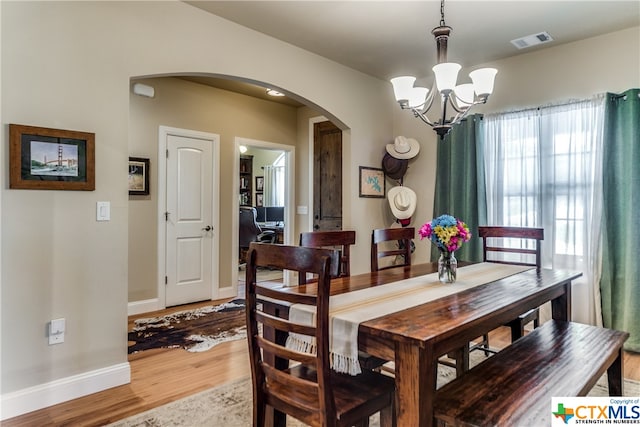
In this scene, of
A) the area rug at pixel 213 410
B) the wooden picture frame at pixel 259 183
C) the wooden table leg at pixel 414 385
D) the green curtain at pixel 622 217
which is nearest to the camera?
the wooden table leg at pixel 414 385

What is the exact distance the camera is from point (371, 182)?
4.53 meters

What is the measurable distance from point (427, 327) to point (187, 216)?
385cm

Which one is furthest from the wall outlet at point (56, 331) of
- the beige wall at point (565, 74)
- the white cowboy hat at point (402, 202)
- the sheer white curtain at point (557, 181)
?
the sheer white curtain at point (557, 181)

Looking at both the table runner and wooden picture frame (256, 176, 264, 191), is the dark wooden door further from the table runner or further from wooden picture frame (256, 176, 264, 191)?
wooden picture frame (256, 176, 264, 191)

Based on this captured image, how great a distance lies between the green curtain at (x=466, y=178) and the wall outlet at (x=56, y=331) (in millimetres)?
3619

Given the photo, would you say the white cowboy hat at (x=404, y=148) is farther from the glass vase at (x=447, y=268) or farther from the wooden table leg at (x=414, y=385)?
the wooden table leg at (x=414, y=385)

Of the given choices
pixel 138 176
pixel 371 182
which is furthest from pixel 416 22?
pixel 138 176

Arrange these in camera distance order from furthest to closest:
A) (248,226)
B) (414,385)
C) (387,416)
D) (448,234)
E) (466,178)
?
1. (248,226)
2. (466,178)
3. (448,234)
4. (387,416)
5. (414,385)

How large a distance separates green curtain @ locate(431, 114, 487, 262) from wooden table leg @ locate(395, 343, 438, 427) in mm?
2978

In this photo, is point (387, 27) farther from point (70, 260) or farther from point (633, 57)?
point (70, 260)

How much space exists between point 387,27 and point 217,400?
310cm

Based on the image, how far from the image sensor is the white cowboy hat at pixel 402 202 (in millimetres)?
4422

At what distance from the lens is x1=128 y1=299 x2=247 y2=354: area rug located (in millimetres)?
3289

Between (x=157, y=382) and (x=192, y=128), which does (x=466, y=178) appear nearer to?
(x=192, y=128)
